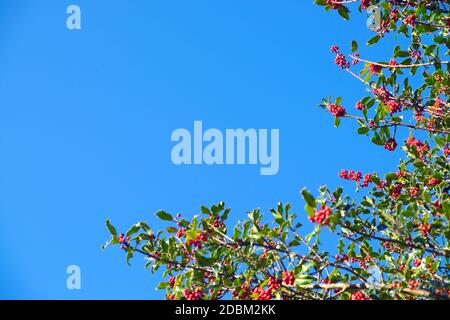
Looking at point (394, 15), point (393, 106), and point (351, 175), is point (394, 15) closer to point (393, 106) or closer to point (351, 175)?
point (393, 106)

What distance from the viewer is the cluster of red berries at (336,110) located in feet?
24.0

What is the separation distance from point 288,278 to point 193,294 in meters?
0.88

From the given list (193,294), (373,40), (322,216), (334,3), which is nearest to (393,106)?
(373,40)

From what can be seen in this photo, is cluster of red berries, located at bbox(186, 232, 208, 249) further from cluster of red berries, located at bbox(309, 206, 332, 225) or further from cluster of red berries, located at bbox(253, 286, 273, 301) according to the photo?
cluster of red berries, located at bbox(309, 206, 332, 225)

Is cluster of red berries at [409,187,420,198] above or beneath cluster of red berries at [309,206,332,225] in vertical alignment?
above

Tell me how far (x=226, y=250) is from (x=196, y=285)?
0.50 meters

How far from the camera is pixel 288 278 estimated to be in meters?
5.30

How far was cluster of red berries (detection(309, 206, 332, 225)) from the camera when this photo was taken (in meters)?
4.40

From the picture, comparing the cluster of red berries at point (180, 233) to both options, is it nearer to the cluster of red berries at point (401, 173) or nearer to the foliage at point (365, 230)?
the foliage at point (365, 230)

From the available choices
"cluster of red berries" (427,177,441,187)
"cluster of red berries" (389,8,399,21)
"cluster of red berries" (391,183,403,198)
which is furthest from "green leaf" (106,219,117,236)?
"cluster of red berries" (389,8,399,21)

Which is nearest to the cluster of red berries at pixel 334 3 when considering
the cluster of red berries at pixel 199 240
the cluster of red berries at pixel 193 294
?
the cluster of red berries at pixel 199 240

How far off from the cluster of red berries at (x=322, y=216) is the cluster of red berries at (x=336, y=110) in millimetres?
3076

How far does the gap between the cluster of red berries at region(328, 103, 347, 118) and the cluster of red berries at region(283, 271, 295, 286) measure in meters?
2.66
